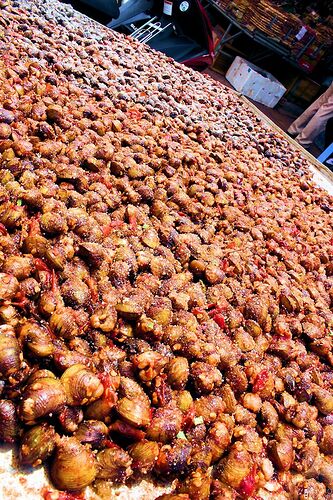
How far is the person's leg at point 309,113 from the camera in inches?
425

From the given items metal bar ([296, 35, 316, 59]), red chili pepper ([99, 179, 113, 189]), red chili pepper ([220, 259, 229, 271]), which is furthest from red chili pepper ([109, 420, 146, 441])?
metal bar ([296, 35, 316, 59])

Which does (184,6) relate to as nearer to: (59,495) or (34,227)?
(34,227)

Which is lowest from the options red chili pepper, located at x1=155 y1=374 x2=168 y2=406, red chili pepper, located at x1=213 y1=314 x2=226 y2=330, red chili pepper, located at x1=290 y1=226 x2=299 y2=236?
red chili pepper, located at x1=155 y1=374 x2=168 y2=406

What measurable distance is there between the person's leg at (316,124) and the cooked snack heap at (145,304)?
761 cm

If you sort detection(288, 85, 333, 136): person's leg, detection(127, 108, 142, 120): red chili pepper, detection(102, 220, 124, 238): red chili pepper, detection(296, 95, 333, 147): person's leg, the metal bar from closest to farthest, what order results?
1. detection(102, 220, 124, 238): red chili pepper
2. detection(127, 108, 142, 120): red chili pepper
3. detection(296, 95, 333, 147): person's leg
4. detection(288, 85, 333, 136): person's leg
5. the metal bar

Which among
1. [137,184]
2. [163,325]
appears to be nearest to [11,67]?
[137,184]

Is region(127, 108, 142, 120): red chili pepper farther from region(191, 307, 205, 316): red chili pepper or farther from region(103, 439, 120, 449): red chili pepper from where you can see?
region(103, 439, 120, 449): red chili pepper

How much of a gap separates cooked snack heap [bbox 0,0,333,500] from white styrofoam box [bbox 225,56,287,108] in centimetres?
1104

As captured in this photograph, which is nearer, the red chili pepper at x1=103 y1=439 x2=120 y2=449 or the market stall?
the red chili pepper at x1=103 y1=439 x2=120 y2=449

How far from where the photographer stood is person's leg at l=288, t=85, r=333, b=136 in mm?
10797

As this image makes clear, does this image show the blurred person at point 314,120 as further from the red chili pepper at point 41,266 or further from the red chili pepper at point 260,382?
the red chili pepper at point 41,266

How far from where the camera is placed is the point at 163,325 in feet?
7.20

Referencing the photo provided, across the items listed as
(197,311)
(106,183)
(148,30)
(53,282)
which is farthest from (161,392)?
(148,30)

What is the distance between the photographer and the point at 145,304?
87.4 inches
